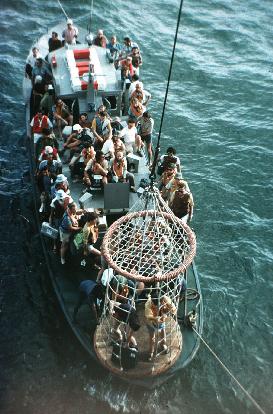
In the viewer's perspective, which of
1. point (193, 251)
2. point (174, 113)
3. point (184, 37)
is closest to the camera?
point (193, 251)

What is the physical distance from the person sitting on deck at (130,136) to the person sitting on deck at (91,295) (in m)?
5.59

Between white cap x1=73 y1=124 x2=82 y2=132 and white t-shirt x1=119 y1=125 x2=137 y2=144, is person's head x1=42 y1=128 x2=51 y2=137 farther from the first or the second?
white t-shirt x1=119 y1=125 x2=137 y2=144

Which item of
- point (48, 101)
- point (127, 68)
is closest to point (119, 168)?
point (48, 101)

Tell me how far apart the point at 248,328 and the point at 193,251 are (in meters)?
5.14

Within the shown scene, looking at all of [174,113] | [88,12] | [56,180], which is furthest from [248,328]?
[88,12]

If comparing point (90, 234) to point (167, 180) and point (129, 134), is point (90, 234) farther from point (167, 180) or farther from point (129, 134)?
point (129, 134)

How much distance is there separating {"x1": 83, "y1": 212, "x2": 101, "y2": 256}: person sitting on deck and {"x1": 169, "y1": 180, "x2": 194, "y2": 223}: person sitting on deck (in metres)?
2.60

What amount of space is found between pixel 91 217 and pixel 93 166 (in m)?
2.75

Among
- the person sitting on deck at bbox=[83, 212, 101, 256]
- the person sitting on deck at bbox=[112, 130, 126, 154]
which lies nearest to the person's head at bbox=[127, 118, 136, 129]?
the person sitting on deck at bbox=[112, 130, 126, 154]

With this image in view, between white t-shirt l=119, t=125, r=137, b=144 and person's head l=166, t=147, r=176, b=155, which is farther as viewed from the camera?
white t-shirt l=119, t=125, r=137, b=144

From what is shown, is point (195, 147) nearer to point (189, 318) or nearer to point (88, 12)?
point (189, 318)

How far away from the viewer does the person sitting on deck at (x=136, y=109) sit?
17125mm

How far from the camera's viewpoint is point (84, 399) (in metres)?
12.4

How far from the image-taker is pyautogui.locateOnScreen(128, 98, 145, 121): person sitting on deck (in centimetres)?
1712
